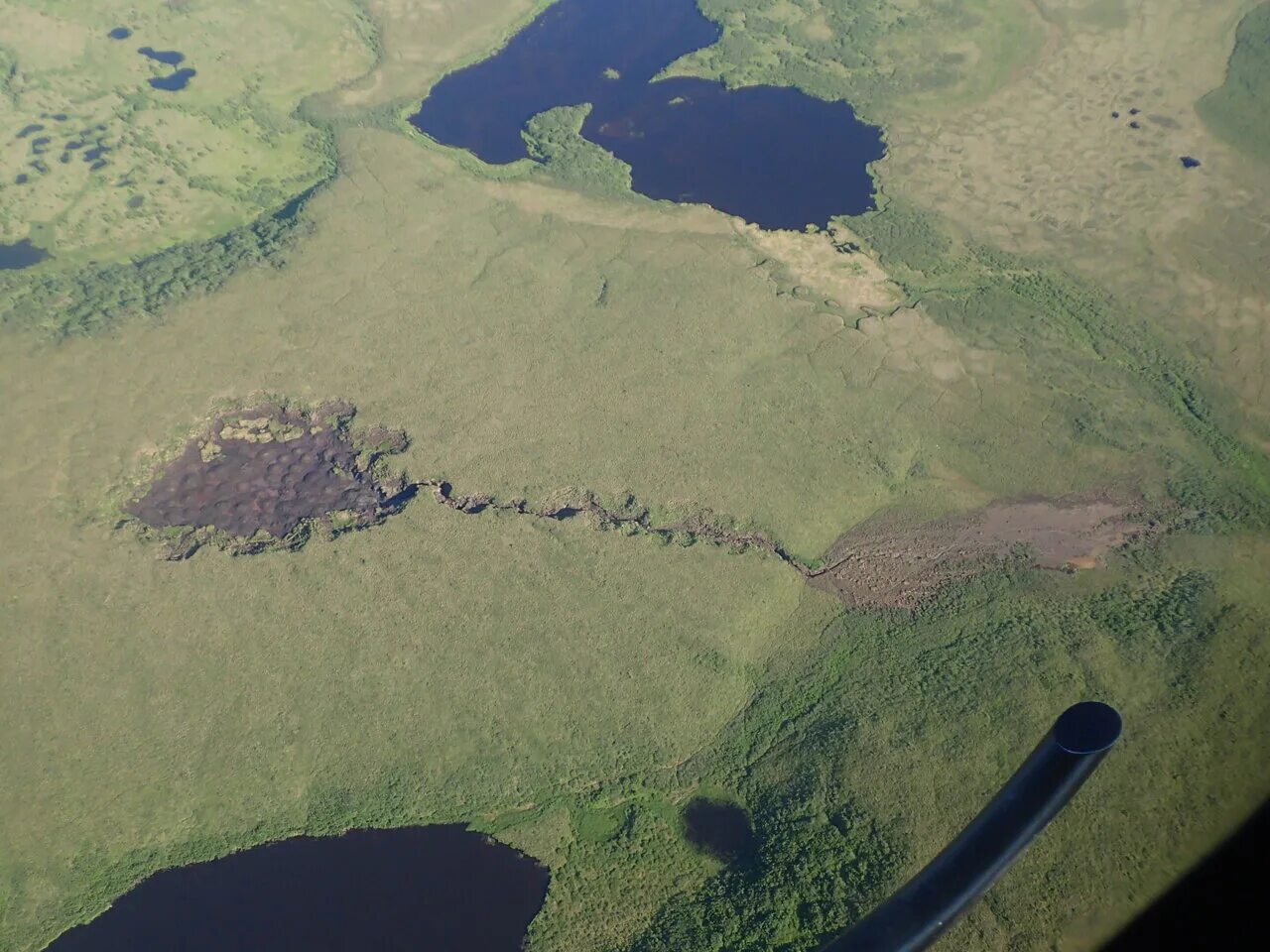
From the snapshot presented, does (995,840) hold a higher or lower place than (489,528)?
higher

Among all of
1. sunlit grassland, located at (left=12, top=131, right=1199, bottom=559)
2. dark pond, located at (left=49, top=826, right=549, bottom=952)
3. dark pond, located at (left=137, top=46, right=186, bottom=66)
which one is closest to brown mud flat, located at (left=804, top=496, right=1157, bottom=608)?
sunlit grassland, located at (left=12, top=131, right=1199, bottom=559)

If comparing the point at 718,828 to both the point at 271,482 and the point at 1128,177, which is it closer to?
the point at 271,482

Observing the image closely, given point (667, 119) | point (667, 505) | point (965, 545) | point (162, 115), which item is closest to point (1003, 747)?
point (965, 545)

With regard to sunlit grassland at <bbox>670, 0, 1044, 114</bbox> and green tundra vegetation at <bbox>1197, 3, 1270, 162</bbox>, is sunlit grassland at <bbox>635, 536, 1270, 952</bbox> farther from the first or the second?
sunlit grassland at <bbox>670, 0, 1044, 114</bbox>

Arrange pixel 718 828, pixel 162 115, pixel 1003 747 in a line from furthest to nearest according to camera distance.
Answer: pixel 162 115
pixel 718 828
pixel 1003 747

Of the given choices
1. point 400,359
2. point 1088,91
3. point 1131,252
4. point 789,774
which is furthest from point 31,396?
point 1088,91
